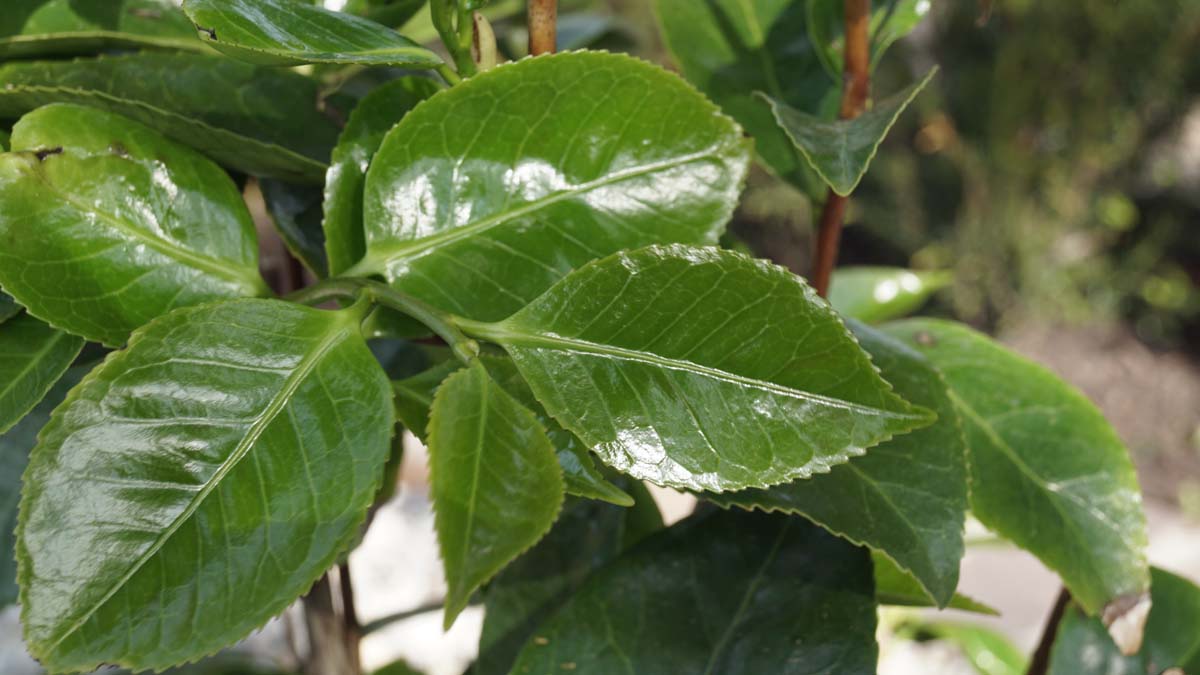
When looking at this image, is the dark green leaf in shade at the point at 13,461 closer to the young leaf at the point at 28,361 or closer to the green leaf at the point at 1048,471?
the young leaf at the point at 28,361

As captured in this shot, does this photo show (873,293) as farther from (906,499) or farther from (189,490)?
(189,490)

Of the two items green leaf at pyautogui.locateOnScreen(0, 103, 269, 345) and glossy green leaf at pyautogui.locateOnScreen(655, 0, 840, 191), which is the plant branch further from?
green leaf at pyautogui.locateOnScreen(0, 103, 269, 345)

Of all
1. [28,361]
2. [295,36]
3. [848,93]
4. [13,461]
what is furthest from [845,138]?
[13,461]

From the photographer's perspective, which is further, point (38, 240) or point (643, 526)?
point (643, 526)

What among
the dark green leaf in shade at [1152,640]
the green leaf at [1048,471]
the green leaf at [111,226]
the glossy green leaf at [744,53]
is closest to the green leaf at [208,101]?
the green leaf at [111,226]

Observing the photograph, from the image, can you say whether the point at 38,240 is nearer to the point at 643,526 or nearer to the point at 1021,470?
the point at 643,526

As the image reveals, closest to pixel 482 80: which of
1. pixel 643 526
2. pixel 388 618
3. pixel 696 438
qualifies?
pixel 696 438

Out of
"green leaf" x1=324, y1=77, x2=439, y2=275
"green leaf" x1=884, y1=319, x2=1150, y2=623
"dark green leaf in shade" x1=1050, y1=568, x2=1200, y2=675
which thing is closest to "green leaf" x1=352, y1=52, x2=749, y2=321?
"green leaf" x1=324, y1=77, x2=439, y2=275
